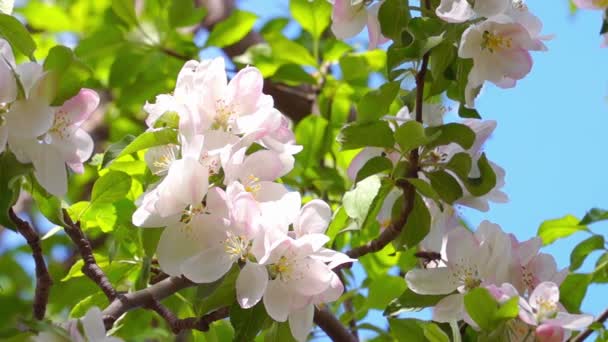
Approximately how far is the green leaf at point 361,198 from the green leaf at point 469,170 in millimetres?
102

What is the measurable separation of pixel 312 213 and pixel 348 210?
0.06m

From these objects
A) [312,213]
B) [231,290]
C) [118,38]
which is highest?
[312,213]

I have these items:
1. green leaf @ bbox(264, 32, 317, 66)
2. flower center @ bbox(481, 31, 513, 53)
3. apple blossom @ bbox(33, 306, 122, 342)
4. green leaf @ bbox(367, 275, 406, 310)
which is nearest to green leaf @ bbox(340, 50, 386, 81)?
green leaf @ bbox(264, 32, 317, 66)

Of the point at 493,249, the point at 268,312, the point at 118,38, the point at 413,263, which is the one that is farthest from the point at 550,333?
the point at 118,38

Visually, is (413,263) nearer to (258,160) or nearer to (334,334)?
(334,334)

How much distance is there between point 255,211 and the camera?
94 cm

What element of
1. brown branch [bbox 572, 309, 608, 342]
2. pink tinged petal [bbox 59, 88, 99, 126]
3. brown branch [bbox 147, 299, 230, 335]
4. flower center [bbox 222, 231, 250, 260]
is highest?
pink tinged petal [bbox 59, 88, 99, 126]

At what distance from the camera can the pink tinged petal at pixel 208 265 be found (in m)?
0.96

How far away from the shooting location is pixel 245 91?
1073mm

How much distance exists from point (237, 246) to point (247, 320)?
0.09 meters

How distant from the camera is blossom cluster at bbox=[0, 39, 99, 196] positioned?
912mm

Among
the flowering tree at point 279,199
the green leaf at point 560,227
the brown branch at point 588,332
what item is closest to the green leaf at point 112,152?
the flowering tree at point 279,199

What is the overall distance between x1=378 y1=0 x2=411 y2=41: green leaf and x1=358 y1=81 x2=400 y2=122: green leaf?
7 cm

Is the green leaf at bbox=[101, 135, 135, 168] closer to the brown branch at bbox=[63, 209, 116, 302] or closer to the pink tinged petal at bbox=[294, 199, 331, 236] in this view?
the brown branch at bbox=[63, 209, 116, 302]
